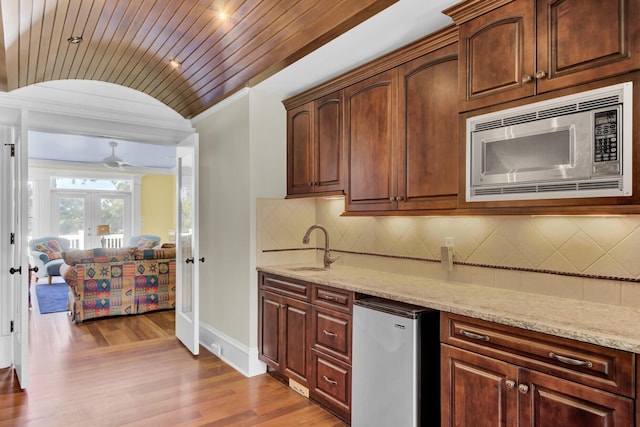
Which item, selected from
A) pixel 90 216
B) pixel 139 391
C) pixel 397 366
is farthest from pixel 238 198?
pixel 90 216

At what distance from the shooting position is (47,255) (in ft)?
26.9

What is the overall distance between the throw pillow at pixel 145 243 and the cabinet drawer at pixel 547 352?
7.88 metres

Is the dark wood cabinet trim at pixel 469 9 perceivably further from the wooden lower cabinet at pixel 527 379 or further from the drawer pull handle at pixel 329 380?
the drawer pull handle at pixel 329 380

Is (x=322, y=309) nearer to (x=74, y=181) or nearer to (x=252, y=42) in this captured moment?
(x=252, y=42)

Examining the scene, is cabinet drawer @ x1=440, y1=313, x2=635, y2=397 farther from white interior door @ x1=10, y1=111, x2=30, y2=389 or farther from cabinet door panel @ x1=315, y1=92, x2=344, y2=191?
white interior door @ x1=10, y1=111, x2=30, y2=389

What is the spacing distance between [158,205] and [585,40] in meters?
10.8

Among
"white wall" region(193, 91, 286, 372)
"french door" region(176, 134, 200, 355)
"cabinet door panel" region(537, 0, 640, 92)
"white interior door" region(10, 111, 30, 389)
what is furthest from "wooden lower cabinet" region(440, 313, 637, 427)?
"white interior door" region(10, 111, 30, 389)

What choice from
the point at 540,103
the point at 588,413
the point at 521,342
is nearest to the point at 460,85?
the point at 540,103

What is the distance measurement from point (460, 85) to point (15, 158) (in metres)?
3.59

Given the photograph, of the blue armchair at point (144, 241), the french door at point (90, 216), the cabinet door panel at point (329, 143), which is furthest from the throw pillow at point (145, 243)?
the cabinet door panel at point (329, 143)

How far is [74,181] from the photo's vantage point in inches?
394

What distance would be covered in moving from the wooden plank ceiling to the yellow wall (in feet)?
24.5

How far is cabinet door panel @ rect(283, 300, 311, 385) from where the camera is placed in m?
3.01

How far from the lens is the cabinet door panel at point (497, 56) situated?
1.92m
